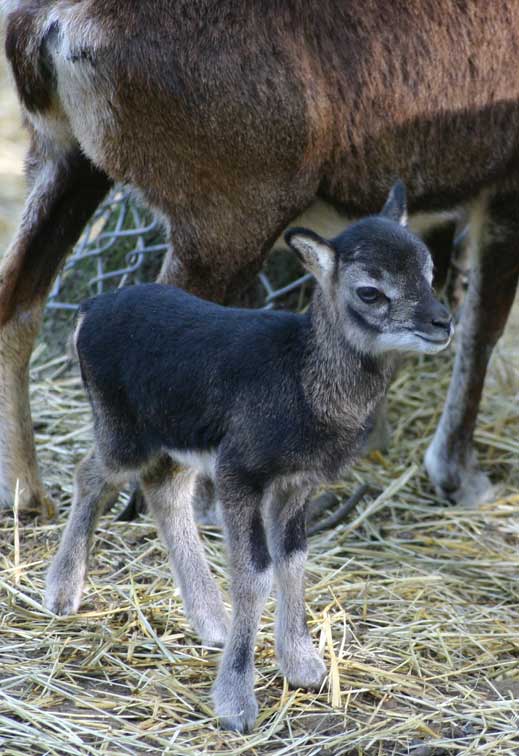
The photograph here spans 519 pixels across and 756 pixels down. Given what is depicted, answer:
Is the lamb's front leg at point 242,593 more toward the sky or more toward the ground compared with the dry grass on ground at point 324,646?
more toward the sky

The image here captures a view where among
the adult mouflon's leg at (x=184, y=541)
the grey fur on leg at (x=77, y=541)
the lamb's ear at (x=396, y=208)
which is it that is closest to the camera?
the lamb's ear at (x=396, y=208)

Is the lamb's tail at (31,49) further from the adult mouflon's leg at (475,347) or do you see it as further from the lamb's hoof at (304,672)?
the lamb's hoof at (304,672)

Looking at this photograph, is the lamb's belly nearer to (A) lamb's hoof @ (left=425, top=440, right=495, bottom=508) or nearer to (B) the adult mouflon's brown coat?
(B) the adult mouflon's brown coat

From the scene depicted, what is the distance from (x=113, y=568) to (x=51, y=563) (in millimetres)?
405

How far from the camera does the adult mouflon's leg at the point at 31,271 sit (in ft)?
17.0

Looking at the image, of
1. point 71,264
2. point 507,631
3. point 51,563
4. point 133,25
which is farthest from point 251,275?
point 71,264

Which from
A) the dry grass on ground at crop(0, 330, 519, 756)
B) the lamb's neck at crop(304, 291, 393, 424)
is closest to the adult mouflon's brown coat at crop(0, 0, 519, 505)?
the dry grass on ground at crop(0, 330, 519, 756)

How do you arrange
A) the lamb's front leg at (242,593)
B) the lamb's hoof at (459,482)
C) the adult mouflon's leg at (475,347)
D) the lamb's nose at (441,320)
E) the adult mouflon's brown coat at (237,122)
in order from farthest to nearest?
the lamb's hoof at (459,482), the adult mouflon's leg at (475,347), the adult mouflon's brown coat at (237,122), the lamb's front leg at (242,593), the lamb's nose at (441,320)

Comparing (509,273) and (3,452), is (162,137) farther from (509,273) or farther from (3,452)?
(509,273)

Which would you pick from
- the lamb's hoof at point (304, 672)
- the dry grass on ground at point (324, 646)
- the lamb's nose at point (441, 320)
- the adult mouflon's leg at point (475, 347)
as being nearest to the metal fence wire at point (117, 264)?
the adult mouflon's leg at point (475, 347)

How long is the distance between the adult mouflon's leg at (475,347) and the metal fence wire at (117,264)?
1223mm

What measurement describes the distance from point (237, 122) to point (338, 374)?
4.11 feet

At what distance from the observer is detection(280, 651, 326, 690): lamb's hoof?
396cm

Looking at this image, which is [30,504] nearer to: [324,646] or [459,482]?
[324,646]
